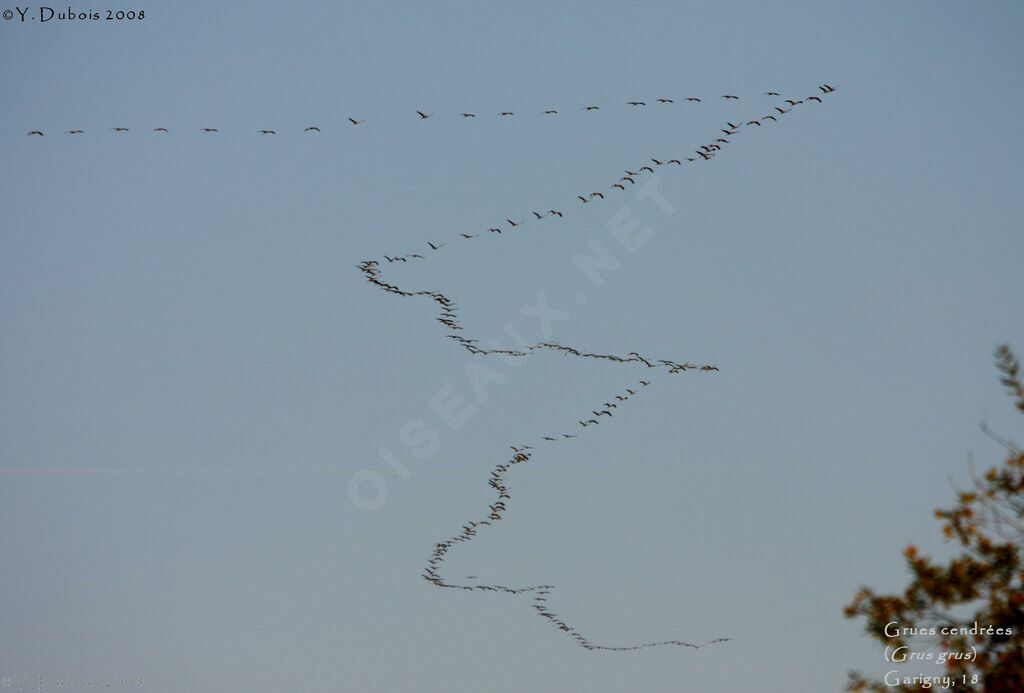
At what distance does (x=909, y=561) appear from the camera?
1010 inches

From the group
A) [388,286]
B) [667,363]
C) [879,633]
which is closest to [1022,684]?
[879,633]

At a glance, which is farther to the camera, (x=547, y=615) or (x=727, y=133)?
(x=547, y=615)

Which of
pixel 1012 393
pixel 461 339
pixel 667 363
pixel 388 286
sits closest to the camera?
pixel 1012 393

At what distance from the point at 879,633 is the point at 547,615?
152 ft

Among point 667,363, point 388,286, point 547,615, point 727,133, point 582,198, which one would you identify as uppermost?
point 727,133

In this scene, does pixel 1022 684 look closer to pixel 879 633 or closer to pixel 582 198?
pixel 879 633

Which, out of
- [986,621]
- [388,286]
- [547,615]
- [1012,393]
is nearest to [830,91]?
[388,286]

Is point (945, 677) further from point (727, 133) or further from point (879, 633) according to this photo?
point (727, 133)

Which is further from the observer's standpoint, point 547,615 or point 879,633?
point 547,615

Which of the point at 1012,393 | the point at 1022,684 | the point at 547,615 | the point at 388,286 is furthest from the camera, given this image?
the point at 547,615

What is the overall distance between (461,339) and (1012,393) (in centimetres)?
3570

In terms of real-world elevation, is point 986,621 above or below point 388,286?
above

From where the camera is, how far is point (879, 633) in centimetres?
2561

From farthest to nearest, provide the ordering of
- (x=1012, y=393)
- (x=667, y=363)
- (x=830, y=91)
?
(x=667, y=363) → (x=830, y=91) → (x=1012, y=393)
